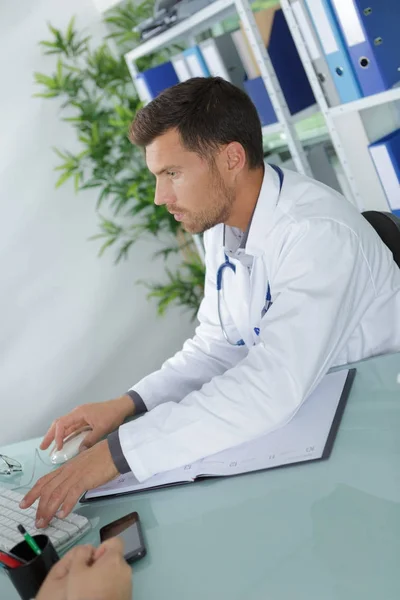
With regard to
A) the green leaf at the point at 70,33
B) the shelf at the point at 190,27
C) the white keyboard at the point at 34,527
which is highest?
the green leaf at the point at 70,33

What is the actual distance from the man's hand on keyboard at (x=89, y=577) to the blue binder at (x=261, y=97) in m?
1.91

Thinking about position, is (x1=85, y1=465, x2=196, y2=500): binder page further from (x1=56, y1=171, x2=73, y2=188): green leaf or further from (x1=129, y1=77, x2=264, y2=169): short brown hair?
(x1=56, y1=171, x2=73, y2=188): green leaf

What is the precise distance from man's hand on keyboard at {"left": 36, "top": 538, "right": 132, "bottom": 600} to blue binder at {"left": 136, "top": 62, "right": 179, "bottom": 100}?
2.24 m

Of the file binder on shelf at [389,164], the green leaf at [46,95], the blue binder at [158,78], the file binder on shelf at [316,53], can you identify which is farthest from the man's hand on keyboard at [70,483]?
the green leaf at [46,95]

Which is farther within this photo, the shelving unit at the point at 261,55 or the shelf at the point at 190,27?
the shelf at the point at 190,27

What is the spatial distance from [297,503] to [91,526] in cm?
35

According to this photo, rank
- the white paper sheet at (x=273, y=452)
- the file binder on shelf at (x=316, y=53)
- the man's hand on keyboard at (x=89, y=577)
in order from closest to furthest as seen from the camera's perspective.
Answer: the man's hand on keyboard at (x=89, y=577), the white paper sheet at (x=273, y=452), the file binder on shelf at (x=316, y=53)

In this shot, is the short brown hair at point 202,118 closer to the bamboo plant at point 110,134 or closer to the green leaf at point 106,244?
the bamboo plant at point 110,134

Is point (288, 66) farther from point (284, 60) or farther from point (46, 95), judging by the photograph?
point (46, 95)

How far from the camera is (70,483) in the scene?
3.49 ft

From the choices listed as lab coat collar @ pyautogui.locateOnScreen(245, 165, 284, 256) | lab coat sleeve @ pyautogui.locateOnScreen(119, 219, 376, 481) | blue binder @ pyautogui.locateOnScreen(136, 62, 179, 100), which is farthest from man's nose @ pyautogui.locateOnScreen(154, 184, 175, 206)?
blue binder @ pyautogui.locateOnScreen(136, 62, 179, 100)

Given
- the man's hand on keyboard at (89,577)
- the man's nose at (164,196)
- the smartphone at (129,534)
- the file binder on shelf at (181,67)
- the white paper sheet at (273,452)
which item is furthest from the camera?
the file binder on shelf at (181,67)

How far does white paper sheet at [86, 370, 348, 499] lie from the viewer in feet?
3.21

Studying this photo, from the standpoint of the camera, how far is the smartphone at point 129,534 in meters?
0.88
